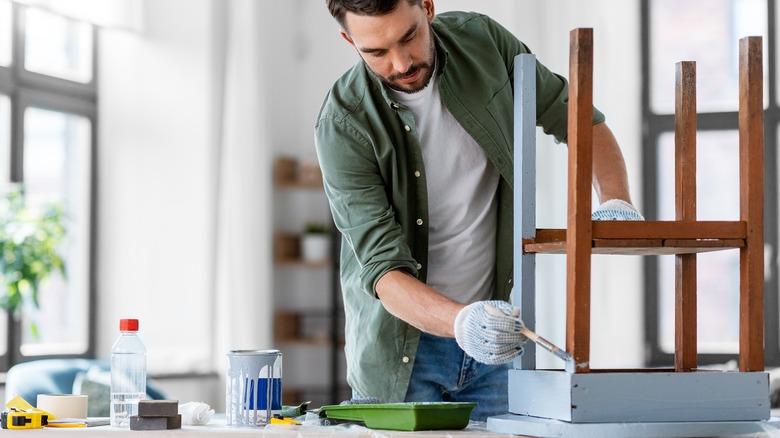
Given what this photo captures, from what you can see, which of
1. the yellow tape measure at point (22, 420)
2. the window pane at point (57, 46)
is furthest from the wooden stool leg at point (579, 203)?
the window pane at point (57, 46)

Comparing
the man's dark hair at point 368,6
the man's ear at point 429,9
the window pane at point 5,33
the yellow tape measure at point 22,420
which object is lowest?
the yellow tape measure at point 22,420

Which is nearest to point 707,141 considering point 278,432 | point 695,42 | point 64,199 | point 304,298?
point 695,42

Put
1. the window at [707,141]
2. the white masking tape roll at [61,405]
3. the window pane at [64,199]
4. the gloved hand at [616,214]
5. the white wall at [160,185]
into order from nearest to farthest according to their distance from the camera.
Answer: the gloved hand at [616,214]
the white masking tape roll at [61,405]
the window pane at [64,199]
the white wall at [160,185]
the window at [707,141]

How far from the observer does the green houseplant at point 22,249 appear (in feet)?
12.3

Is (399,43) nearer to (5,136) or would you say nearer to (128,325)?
(128,325)

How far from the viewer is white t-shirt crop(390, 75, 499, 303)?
1.91 metres

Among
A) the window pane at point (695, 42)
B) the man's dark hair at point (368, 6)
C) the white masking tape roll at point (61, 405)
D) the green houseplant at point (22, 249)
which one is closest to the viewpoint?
the man's dark hair at point (368, 6)

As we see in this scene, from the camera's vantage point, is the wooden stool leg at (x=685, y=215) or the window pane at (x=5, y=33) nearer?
the wooden stool leg at (x=685, y=215)

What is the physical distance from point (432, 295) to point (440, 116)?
1.35ft

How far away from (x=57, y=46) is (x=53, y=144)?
43cm

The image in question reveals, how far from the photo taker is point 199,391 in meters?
4.81

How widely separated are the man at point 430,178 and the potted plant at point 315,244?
3304 mm

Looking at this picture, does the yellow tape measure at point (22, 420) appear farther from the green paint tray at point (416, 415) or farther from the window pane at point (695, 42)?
the window pane at point (695, 42)

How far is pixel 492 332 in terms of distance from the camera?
1421 mm
